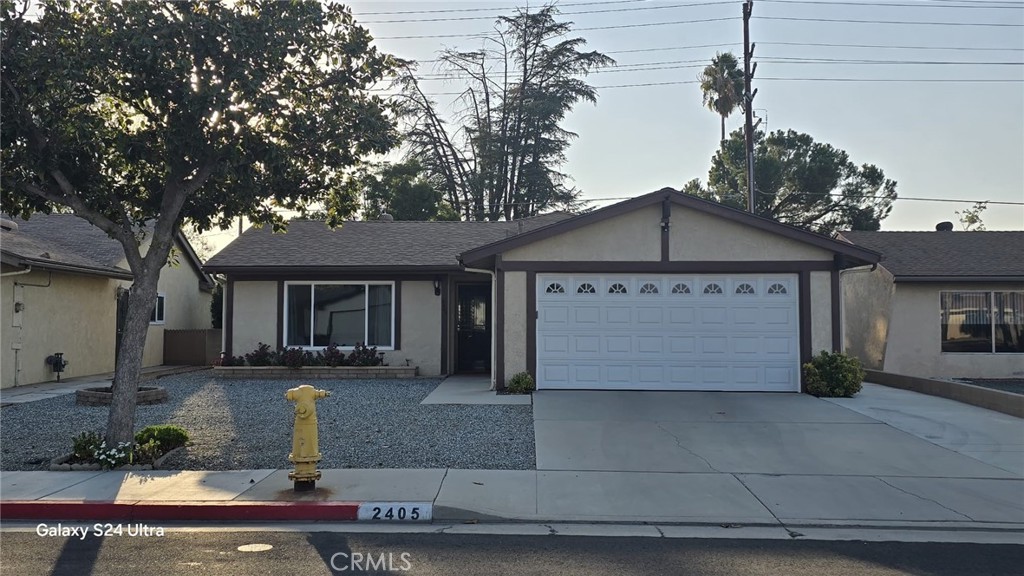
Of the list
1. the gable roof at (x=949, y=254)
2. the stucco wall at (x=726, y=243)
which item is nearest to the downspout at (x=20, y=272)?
the stucco wall at (x=726, y=243)

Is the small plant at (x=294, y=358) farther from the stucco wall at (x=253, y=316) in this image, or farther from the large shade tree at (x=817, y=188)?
the large shade tree at (x=817, y=188)

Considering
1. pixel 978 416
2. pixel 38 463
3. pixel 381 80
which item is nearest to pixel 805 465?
pixel 978 416

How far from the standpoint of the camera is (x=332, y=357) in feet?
57.4

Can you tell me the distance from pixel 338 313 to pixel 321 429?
7721 mm

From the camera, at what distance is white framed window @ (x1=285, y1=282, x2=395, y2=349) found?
18281 millimetres

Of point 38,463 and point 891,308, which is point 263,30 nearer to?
point 38,463

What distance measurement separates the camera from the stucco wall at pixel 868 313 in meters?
18.3

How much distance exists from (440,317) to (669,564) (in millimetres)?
12832

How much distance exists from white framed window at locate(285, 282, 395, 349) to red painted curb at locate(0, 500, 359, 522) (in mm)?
11096

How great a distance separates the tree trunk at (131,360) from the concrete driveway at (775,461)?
5029mm

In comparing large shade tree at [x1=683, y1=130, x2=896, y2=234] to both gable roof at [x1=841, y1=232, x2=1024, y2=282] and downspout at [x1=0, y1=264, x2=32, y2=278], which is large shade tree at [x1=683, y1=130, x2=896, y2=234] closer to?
gable roof at [x1=841, y1=232, x2=1024, y2=282]

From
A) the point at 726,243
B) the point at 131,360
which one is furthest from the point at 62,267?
the point at 726,243

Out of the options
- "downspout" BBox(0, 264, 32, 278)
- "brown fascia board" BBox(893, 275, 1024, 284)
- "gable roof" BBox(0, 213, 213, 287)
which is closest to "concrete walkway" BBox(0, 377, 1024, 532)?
"brown fascia board" BBox(893, 275, 1024, 284)

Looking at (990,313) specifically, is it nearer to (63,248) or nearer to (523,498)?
(523,498)
